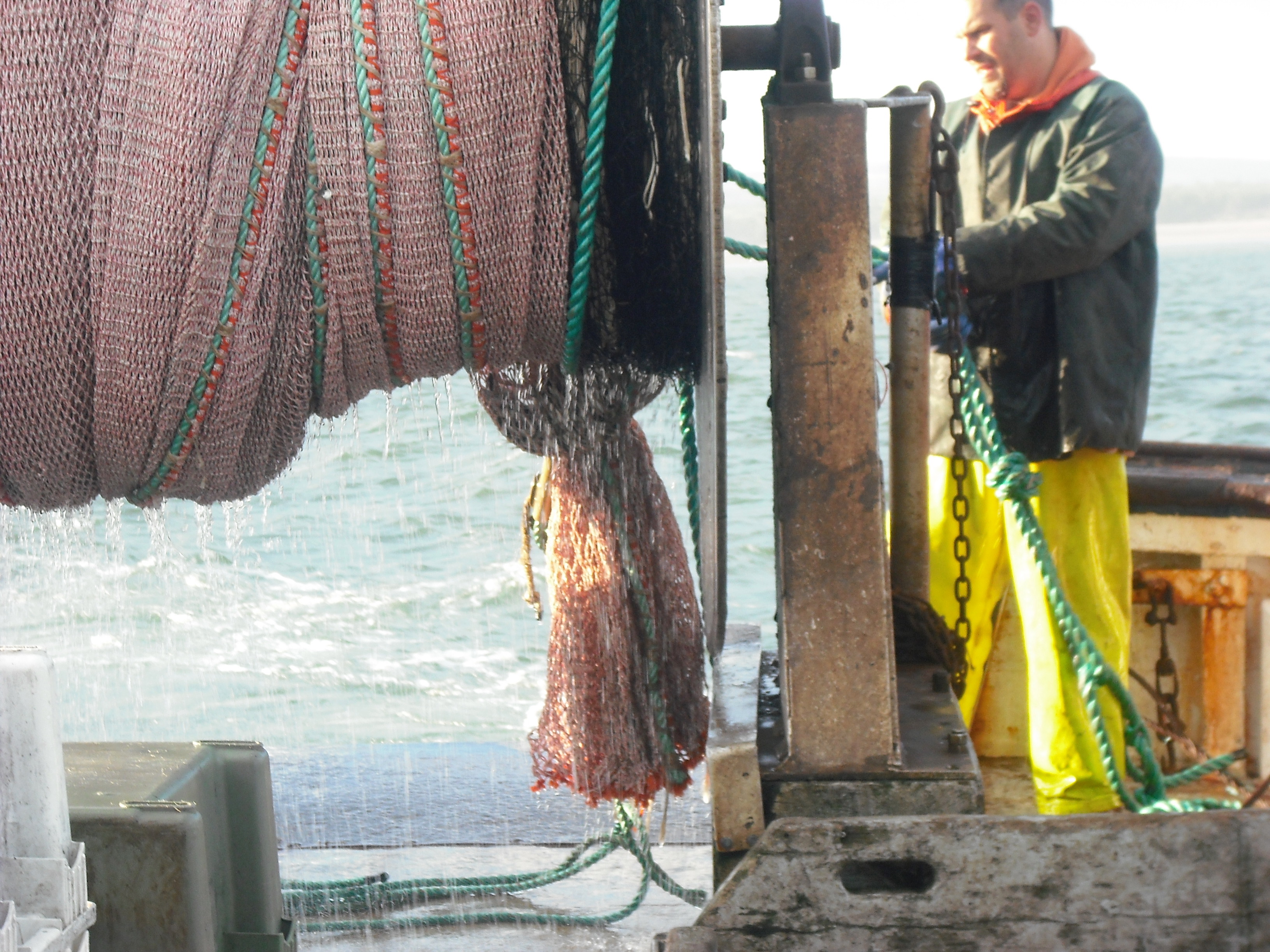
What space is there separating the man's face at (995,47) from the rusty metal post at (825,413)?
1.94 metres

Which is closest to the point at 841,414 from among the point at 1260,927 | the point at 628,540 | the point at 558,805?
the point at 628,540

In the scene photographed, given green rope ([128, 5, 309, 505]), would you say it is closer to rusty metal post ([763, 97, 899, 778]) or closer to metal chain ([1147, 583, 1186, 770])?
rusty metal post ([763, 97, 899, 778])

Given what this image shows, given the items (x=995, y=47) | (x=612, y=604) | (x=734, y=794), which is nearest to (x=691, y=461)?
(x=612, y=604)

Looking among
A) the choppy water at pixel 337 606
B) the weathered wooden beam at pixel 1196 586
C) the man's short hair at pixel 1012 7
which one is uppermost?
the man's short hair at pixel 1012 7

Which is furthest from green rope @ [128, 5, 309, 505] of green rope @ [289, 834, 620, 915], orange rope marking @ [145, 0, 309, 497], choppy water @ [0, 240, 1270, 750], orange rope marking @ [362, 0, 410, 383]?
choppy water @ [0, 240, 1270, 750]

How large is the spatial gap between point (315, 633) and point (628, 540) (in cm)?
830

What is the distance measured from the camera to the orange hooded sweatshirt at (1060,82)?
144 inches

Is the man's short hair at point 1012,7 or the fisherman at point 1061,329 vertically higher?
the man's short hair at point 1012,7

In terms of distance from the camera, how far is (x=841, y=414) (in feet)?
6.52

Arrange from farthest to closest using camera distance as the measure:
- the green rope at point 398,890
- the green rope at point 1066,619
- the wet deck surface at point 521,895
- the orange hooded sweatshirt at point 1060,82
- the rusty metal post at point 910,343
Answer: the orange hooded sweatshirt at point 1060,82
the green rope at point 398,890
the wet deck surface at point 521,895
the rusty metal post at point 910,343
the green rope at point 1066,619

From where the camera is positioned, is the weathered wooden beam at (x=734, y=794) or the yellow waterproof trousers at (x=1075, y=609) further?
the yellow waterproof trousers at (x=1075, y=609)

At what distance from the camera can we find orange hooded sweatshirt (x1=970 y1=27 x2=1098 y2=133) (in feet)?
12.0

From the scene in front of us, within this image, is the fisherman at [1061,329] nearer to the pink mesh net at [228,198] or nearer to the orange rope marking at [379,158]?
the pink mesh net at [228,198]

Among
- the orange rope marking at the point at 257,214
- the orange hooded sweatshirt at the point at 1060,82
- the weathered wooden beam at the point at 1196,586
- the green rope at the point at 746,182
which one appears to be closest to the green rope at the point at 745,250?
the green rope at the point at 746,182
